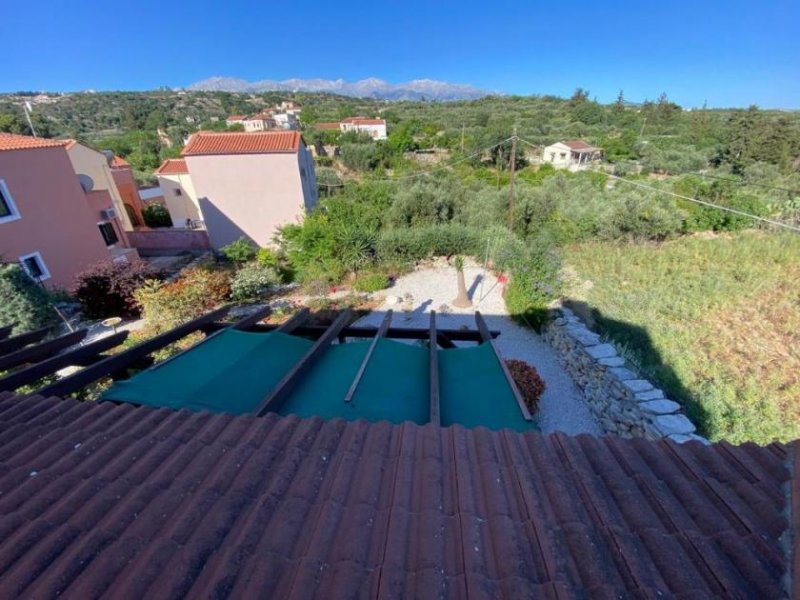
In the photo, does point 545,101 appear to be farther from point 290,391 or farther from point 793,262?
point 290,391

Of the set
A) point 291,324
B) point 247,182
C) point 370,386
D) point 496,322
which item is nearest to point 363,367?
point 370,386

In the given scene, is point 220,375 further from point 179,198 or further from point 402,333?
point 179,198

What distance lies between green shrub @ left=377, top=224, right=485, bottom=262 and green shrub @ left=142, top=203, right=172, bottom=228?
2090 centimetres

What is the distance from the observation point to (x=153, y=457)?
81.4 inches

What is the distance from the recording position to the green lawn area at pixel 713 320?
5.71 meters

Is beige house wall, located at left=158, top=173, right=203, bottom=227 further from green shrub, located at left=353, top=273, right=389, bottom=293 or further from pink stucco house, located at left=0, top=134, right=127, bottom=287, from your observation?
green shrub, located at left=353, top=273, right=389, bottom=293

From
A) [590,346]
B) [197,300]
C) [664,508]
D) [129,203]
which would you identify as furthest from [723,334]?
[129,203]

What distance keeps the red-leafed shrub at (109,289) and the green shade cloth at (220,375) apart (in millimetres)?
10644

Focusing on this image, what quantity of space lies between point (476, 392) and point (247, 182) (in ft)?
65.8

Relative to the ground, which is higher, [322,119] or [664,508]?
[322,119]

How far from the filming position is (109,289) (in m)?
12.4

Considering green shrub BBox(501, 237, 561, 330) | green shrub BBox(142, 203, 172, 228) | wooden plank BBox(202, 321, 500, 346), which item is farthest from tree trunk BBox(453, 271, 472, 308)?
green shrub BBox(142, 203, 172, 228)

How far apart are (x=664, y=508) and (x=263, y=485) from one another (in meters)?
2.09

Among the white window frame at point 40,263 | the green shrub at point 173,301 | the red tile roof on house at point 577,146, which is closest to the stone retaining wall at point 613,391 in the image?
the green shrub at point 173,301
